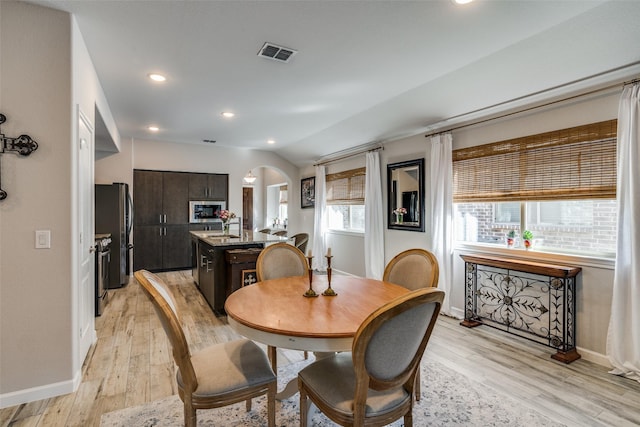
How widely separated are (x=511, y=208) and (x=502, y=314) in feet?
3.72

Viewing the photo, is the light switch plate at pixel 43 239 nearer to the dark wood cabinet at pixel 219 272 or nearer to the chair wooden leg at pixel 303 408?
the dark wood cabinet at pixel 219 272

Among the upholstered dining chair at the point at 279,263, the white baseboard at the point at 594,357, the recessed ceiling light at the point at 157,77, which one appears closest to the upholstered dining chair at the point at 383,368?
the upholstered dining chair at the point at 279,263

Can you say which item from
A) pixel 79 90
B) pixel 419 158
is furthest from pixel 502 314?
pixel 79 90

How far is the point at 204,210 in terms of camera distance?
22.4 feet

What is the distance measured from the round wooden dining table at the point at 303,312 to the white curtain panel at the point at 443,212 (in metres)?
1.86

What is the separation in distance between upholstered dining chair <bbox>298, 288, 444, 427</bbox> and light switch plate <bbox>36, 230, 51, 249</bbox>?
76.9 inches

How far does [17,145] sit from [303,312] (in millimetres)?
2125

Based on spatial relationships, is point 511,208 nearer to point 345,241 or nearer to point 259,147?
point 345,241

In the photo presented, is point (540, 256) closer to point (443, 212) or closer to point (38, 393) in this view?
point (443, 212)

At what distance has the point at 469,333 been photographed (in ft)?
11.1

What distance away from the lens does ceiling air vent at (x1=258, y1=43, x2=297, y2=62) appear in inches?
105

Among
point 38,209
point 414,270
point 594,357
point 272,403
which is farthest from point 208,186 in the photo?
point 594,357

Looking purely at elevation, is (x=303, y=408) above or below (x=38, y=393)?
above

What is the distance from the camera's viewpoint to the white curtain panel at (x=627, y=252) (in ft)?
7.93
